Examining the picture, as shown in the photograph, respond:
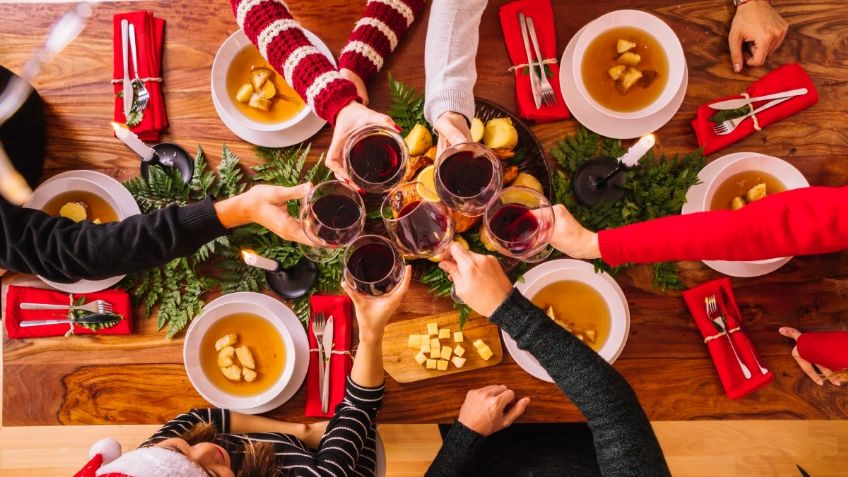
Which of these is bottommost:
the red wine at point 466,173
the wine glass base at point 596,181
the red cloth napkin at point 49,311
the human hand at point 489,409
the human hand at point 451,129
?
the human hand at point 489,409

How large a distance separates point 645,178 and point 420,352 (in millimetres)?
800

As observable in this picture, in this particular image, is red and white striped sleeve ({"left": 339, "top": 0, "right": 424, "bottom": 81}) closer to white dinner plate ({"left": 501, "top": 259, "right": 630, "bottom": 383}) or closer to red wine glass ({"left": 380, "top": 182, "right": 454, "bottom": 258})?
red wine glass ({"left": 380, "top": 182, "right": 454, "bottom": 258})

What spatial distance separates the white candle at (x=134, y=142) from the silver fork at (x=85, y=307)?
0.44 metres

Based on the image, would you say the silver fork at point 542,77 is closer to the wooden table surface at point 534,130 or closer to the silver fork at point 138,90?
the wooden table surface at point 534,130

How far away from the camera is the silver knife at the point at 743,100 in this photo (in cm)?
148

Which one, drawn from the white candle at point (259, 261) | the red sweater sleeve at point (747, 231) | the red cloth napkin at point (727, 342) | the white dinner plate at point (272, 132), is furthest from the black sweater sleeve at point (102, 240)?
the red cloth napkin at point (727, 342)

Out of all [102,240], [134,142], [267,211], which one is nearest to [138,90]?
[134,142]

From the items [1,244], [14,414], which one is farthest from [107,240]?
[14,414]

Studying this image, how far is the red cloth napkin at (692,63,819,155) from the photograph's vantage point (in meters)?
1.49

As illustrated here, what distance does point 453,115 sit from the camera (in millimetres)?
1312

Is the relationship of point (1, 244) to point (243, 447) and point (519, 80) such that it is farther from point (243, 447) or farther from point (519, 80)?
point (519, 80)

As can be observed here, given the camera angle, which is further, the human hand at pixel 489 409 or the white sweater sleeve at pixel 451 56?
the human hand at pixel 489 409

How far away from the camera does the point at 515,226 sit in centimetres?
121

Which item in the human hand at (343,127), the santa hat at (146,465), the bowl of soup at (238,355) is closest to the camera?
the santa hat at (146,465)
